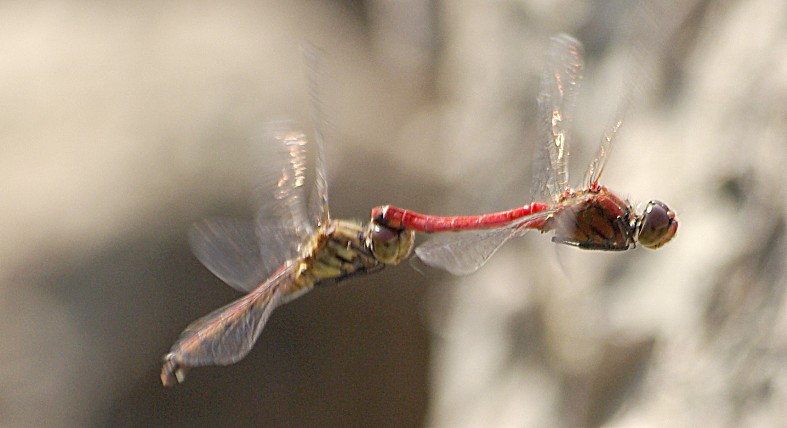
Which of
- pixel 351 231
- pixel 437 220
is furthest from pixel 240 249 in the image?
pixel 437 220

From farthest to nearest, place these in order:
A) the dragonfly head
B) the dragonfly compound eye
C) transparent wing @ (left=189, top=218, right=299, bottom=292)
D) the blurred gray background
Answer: the blurred gray background, transparent wing @ (left=189, top=218, right=299, bottom=292), the dragonfly head, the dragonfly compound eye

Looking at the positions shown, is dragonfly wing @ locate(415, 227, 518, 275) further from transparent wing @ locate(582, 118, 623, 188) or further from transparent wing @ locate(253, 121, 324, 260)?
transparent wing @ locate(253, 121, 324, 260)

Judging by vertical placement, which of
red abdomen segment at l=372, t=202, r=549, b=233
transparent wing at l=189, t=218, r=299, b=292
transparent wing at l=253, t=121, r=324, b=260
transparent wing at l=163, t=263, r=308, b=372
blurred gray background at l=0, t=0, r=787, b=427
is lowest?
blurred gray background at l=0, t=0, r=787, b=427

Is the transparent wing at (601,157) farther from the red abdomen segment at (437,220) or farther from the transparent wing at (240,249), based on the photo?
the transparent wing at (240,249)

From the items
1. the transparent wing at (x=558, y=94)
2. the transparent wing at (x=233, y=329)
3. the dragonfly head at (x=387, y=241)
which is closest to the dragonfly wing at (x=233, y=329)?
the transparent wing at (x=233, y=329)

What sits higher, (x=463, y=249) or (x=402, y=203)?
(x=463, y=249)

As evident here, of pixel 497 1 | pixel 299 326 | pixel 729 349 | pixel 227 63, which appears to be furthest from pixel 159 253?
pixel 729 349

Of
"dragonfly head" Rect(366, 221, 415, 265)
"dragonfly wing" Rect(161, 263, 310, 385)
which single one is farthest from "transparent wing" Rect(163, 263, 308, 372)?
"dragonfly head" Rect(366, 221, 415, 265)

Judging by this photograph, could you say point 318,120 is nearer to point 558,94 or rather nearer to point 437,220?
point 437,220
